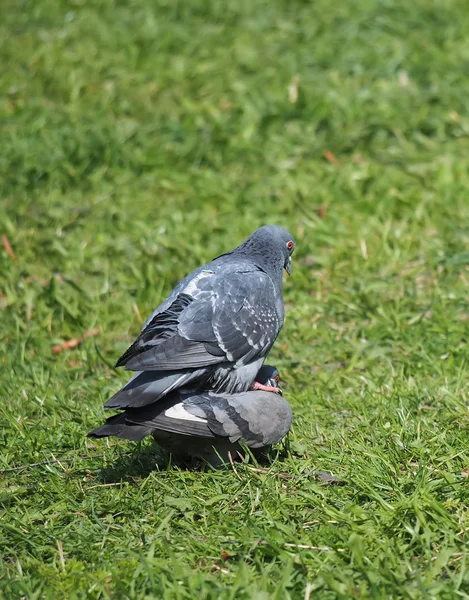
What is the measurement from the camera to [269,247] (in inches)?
182

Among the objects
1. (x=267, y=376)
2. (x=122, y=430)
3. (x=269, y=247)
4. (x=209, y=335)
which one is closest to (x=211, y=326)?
(x=209, y=335)

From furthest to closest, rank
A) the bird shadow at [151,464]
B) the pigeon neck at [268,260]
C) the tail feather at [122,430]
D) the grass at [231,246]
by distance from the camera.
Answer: the pigeon neck at [268,260] < the bird shadow at [151,464] < the tail feather at [122,430] < the grass at [231,246]

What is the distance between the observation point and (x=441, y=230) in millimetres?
6191

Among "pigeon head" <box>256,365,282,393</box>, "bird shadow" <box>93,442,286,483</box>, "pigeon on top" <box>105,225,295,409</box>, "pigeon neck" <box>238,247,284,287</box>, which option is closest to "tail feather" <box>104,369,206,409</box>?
"pigeon on top" <box>105,225,295,409</box>

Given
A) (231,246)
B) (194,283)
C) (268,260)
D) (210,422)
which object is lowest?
(231,246)

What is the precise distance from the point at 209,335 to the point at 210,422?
0.41 meters

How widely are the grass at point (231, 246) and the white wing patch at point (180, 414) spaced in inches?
11.2

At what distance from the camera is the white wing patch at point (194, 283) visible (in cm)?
414

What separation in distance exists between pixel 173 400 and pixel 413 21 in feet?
19.1

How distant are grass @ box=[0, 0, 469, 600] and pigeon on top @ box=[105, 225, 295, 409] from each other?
429 mm

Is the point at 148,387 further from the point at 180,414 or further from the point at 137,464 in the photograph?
the point at 137,464

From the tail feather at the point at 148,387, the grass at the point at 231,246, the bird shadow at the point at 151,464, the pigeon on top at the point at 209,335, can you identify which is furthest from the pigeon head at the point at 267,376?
the tail feather at the point at 148,387

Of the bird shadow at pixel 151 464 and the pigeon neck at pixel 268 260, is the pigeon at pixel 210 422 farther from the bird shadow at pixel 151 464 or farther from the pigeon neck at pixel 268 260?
the pigeon neck at pixel 268 260

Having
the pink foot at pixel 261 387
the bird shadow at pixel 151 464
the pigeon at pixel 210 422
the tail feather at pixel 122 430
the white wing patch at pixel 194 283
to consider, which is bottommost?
the bird shadow at pixel 151 464
